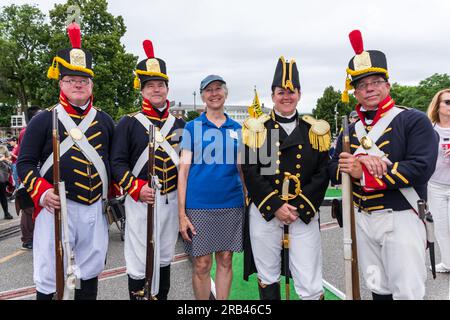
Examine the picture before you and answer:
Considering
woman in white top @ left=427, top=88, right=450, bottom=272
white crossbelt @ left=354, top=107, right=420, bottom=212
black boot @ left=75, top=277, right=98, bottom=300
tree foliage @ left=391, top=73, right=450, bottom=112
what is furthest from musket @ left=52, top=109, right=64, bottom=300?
tree foliage @ left=391, top=73, right=450, bottom=112

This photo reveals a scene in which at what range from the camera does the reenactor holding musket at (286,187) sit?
9.71ft

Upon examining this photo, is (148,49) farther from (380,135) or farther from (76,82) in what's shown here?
(380,135)

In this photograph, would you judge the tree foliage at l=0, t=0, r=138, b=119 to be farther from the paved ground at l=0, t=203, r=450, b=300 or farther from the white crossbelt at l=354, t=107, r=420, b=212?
the white crossbelt at l=354, t=107, r=420, b=212

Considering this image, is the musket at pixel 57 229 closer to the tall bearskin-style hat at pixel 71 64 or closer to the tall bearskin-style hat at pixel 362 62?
the tall bearskin-style hat at pixel 71 64

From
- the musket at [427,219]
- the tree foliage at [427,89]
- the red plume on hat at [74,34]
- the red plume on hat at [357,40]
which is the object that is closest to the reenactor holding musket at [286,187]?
the red plume on hat at [357,40]

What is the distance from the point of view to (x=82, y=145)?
3.05 m

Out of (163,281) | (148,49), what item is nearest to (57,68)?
(148,49)

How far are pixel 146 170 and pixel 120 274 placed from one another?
222 centimetres

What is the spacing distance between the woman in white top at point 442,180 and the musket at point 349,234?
7.15ft

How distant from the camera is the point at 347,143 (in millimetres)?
2729

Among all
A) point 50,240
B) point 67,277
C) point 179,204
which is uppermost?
point 179,204

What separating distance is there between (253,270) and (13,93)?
4364 centimetres
